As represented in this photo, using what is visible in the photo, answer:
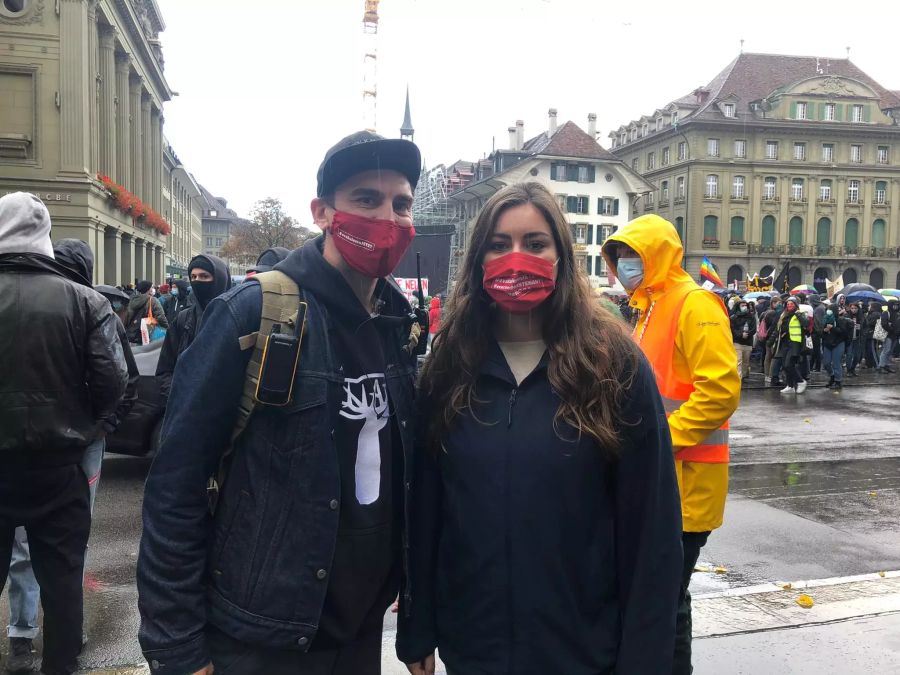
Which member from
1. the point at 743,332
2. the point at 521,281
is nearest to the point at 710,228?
the point at 743,332

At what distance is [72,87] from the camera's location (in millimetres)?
27078

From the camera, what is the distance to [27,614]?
3834 millimetres

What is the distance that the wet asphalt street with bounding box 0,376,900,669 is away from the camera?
4.84m

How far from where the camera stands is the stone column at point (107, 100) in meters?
33.7

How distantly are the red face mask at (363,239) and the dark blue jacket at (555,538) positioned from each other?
1.55ft

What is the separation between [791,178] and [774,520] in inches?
2793

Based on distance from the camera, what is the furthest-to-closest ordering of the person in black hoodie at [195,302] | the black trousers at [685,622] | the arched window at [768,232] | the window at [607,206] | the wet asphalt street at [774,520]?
the arched window at [768,232]
the window at [607,206]
the person in black hoodie at [195,302]
the wet asphalt street at [774,520]
the black trousers at [685,622]

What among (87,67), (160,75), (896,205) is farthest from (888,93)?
(87,67)

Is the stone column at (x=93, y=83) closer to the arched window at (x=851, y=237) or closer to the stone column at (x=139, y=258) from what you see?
the stone column at (x=139, y=258)

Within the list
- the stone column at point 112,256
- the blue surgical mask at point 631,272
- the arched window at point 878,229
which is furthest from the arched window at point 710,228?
the blue surgical mask at point 631,272

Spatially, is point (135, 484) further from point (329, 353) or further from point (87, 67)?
point (87, 67)

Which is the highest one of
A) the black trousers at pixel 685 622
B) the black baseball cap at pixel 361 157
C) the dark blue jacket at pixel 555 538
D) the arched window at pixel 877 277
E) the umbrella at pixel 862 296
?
the arched window at pixel 877 277

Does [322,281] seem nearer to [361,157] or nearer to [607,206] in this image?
[361,157]

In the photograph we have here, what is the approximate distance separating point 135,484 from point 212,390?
6.46 m
